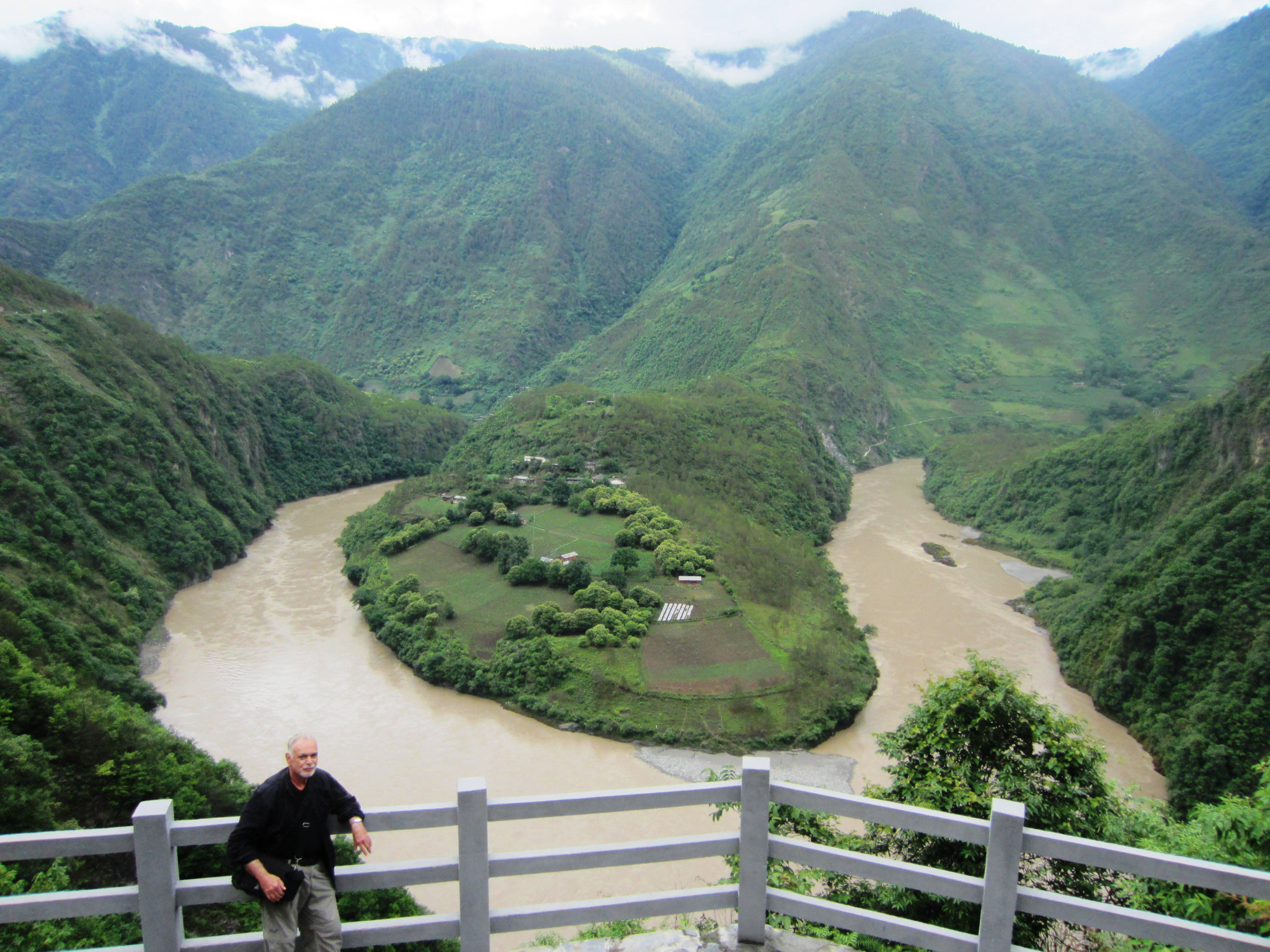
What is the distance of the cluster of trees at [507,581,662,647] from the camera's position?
134 feet

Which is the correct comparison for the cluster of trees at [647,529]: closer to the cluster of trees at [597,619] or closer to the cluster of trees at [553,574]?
the cluster of trees at [553,574]

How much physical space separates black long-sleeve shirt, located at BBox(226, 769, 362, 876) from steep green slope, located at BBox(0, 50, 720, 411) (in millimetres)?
129348

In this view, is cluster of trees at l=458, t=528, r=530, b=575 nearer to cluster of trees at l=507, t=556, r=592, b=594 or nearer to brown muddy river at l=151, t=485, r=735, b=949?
cluster of trees at l=507, t=556, r=592, b=594

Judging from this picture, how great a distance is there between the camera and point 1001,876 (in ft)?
19.1

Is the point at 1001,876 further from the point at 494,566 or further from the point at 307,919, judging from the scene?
the point at 494,566

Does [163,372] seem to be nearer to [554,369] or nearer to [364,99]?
[554,369]

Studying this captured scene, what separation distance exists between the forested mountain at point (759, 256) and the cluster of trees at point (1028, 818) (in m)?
75.2

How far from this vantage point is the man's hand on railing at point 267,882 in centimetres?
561

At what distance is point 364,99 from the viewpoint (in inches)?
7835

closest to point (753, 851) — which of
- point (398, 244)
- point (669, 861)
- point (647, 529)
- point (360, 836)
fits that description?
point (669, 861)

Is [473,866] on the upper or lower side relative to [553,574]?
upper

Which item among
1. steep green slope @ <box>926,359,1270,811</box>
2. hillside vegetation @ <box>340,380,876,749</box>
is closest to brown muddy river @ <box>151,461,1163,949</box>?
hillside vegetation @ <box>340,380,876,749</box>

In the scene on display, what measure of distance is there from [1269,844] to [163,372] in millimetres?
77694

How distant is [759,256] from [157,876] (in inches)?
4959
